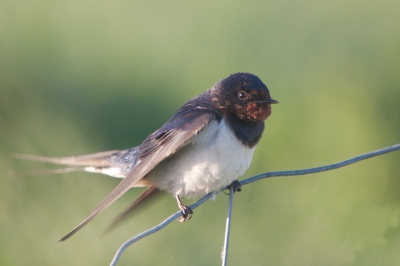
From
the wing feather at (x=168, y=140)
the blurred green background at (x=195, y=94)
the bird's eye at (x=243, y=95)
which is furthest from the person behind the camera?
the blurred green background at (x=195, y=94)

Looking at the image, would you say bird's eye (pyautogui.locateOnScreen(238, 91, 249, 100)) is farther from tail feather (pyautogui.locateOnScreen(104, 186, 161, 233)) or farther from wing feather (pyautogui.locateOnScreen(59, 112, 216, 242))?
tail feather (pyautogui.locateOnScreen(104, 186, 161, 233))

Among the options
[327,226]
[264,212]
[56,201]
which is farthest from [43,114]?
[327,226]

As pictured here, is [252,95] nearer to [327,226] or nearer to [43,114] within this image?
[327,226]

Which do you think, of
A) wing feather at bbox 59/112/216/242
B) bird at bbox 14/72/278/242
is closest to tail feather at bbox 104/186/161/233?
bird at bbox 14/72/278/242

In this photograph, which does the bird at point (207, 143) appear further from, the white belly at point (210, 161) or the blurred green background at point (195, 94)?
the blurred green background at point (195, 94)

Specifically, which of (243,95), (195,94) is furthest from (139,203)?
(195,94)

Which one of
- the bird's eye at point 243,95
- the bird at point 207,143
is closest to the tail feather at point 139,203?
the bird at point 207,143
